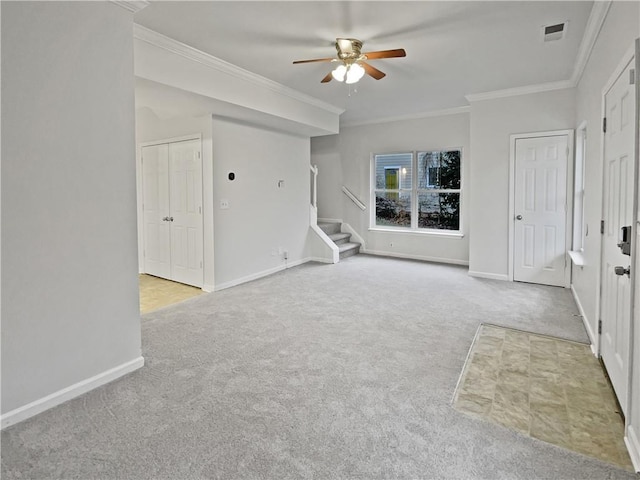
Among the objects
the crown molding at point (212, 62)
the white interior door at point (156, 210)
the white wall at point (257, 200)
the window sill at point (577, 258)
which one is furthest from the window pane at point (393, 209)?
the white interior door at point (156, 210)

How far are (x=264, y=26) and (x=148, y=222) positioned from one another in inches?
150

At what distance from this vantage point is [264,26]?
10.4 feet

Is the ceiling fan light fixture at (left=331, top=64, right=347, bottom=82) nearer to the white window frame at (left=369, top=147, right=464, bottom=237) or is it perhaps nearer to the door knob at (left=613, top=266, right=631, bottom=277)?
the door knob at (left=613, top=266, right=631, bottom=277)

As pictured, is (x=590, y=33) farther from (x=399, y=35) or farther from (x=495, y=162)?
(x=495, y=162)

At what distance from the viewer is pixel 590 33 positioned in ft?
10.6

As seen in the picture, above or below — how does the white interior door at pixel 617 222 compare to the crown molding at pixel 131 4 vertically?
below

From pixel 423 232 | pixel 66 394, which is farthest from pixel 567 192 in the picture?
pixel 66 394

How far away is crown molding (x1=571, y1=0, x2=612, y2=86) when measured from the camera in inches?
108

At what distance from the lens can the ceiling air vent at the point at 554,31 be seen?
3230 mm

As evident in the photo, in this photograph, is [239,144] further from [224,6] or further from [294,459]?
[294,459]

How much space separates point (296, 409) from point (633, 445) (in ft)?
5.56

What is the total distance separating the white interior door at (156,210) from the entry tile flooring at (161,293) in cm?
24

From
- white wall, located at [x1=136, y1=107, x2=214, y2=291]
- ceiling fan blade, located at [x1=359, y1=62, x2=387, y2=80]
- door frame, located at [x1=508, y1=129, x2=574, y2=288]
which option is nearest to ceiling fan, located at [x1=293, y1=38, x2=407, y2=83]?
ceiling fan blade, located at [x1=359, y1=62, x2=387, y2=80]

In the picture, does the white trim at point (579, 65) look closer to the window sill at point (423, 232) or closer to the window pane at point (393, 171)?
the window pane at point (393, 171)
